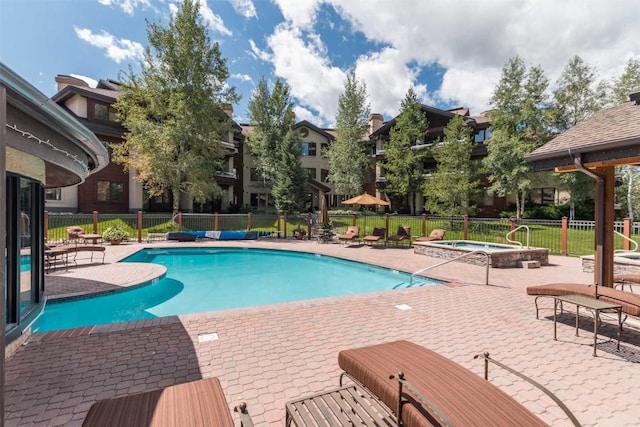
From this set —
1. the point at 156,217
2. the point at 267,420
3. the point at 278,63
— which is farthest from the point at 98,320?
the point at 278,63

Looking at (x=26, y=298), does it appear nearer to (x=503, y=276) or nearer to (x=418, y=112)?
(x=503, y=276)

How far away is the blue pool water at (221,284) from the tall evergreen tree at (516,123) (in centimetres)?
1678

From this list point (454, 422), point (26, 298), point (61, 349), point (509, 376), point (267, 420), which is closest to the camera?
point (454, 422)

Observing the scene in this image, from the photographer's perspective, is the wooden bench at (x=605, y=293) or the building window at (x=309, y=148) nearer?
the wooden bench at (x=605, y=293)

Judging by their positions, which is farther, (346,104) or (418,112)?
(346,104)

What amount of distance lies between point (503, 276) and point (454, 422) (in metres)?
8.95

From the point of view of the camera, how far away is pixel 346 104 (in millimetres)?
30516

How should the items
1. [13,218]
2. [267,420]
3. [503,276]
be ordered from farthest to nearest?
[503,276], [13,218], [267,420]

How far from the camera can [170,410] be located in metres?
2.01

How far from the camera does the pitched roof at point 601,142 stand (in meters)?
5.13

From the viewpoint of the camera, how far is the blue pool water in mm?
6914

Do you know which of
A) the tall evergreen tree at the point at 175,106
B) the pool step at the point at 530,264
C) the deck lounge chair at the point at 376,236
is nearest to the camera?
the pool step at the point at 530,264

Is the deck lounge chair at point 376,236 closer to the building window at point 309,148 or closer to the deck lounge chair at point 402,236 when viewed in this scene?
the deck lounge chair at point 402,236

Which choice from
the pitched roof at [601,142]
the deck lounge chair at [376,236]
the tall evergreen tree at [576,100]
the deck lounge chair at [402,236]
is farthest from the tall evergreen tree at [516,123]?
the pitched roof at [601,142]
